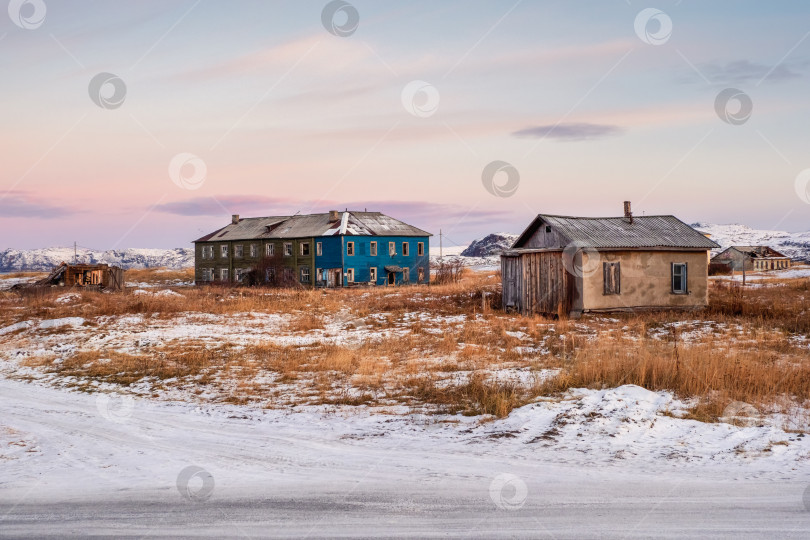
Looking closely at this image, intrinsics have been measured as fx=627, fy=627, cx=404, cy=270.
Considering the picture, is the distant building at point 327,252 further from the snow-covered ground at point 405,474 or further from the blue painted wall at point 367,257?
the snow-covered ground at point 405,474

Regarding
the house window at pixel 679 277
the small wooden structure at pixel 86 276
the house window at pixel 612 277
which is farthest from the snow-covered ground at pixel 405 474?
the small wooden structure at pixel 86 276

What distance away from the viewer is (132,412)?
1077 cm

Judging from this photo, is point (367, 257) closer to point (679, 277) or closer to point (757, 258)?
point (679, 277)

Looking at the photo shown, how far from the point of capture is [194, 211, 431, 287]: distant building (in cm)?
5091

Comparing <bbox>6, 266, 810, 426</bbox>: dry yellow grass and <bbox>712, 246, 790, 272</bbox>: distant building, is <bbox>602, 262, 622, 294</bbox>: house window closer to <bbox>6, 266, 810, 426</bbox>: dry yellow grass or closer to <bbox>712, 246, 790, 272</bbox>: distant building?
<bbox>6, 266, 810, 426</bbox>: dry yellow grass

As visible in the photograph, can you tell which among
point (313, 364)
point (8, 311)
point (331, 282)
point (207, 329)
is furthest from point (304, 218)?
point (313, 364)

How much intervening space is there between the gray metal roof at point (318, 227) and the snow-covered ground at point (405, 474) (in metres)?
41.2

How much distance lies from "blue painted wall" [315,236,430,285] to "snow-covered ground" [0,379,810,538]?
4007cm

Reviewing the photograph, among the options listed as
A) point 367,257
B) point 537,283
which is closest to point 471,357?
point 537,283

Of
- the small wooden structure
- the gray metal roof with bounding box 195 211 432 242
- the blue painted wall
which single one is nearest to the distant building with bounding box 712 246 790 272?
the blue painted wall

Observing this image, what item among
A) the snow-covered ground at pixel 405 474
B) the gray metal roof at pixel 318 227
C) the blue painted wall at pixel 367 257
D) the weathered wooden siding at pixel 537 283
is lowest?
the snow-covered ground at pixel 405 474

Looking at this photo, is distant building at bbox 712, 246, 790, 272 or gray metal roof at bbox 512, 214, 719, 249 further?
distant building at bbox 712, 246, 790, 272

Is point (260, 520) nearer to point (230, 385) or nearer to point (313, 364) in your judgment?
point (230, 385)

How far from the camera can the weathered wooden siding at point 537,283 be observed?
2462 centimetres
